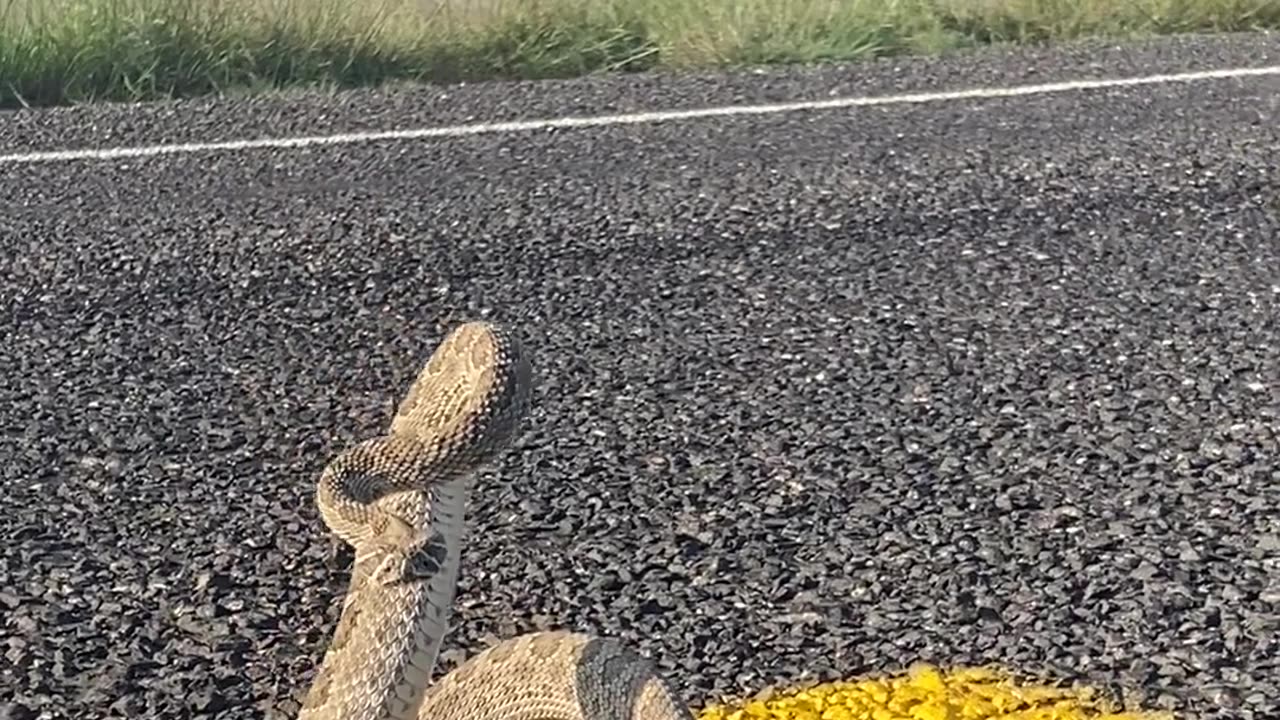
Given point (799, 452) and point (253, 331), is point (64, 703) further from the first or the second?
point (253, 331)

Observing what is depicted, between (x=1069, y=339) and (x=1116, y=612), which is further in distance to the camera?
(x=1069, y=339)

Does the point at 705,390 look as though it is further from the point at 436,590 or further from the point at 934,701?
the point at 436,590

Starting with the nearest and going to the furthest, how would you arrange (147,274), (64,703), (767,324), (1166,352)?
1. (64,703)
2. (1166,352)
3. (767,324)
4. (147,274)

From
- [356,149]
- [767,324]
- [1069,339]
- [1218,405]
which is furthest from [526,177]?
[1218,405]

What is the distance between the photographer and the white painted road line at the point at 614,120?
8.92 m

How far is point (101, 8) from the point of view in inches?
446

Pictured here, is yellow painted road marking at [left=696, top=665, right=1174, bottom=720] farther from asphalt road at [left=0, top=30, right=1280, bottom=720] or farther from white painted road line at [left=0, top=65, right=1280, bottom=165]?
white painted road line at [left=0, top=65, right=1280, bottom=165]

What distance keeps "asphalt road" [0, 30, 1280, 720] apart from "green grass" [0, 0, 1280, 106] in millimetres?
1592

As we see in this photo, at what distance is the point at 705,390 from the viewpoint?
18.3ft

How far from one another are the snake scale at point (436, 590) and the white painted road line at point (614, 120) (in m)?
5.80

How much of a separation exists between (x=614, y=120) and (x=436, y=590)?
21.7 ft

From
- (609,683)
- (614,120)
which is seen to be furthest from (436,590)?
(614,120)

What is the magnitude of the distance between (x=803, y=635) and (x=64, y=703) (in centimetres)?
138

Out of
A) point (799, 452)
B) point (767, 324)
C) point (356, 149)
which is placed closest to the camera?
point (799, 452)
